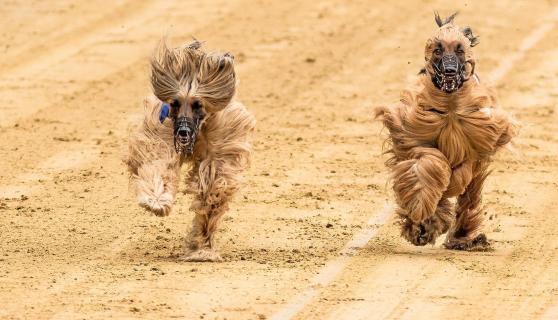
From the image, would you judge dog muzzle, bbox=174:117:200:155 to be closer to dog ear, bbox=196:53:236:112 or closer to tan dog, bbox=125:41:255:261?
tan dog, bbox=125:41:255:261

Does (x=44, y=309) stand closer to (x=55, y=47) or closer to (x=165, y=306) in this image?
(x=165, y=306)

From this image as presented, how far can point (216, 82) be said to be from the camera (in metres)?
9.55

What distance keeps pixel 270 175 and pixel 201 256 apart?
2979mm

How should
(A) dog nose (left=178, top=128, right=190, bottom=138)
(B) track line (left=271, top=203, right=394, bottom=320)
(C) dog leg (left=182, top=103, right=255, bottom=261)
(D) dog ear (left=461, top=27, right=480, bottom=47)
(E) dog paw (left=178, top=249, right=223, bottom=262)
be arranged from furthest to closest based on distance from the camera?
(D) dog ear (left=461, top=27, right=480, bottom=47), (E) dog paw (left=178, top=249, right=223, bottom=262), (C) dog leg (left=182, top=103, right=255, bottom=261), (A) dog nose (left=178, top=128, right=190, bottom=138), (B) track line (left=271, top=203, right=394, bottom=320)

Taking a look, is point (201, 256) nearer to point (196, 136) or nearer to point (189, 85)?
point (196, 136)

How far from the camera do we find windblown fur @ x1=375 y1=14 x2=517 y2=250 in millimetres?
9875

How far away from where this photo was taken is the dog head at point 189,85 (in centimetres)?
946

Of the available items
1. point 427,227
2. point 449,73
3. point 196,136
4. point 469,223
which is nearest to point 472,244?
point 469,223

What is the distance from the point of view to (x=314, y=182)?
1253cm

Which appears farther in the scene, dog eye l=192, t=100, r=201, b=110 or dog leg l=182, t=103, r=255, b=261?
dog leg l=182, t=103, r=255, b=261

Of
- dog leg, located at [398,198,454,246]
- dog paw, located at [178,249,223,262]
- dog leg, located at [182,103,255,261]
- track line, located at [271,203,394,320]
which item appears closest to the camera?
track line, located at [271,203,394,320]

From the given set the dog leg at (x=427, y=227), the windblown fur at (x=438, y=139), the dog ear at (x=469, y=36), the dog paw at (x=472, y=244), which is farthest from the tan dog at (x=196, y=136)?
the dog paw at (x=472, y=244)

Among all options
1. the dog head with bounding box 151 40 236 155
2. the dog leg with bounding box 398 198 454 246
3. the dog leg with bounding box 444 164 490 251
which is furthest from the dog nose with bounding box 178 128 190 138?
the dog leg with bounding box 444 164 490 251

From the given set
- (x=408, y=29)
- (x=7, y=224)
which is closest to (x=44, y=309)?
(x=7, y=224)
